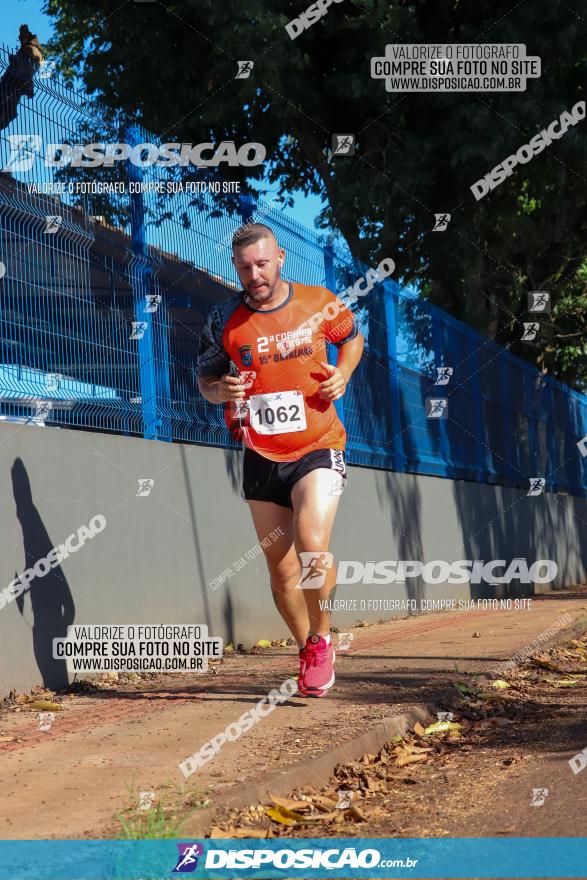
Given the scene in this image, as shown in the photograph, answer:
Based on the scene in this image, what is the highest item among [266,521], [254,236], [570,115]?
[570,115]

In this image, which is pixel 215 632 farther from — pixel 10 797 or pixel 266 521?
pixel 10 797

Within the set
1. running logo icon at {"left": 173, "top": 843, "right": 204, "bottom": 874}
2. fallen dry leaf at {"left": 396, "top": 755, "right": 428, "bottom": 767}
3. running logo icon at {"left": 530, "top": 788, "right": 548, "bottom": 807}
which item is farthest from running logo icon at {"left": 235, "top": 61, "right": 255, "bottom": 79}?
running logo icon at {"left": 173, "top": 843, "right": 204, "bottom": 874}

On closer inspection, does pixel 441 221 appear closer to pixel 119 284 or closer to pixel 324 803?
pixel 119 284

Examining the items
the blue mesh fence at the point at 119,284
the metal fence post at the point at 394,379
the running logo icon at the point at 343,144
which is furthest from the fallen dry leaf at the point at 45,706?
the running logo icon at the point at 343,144

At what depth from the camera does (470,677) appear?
756 centimetres

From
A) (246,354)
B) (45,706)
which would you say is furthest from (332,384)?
(45,706)

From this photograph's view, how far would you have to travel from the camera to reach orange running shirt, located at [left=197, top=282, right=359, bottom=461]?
6.12m

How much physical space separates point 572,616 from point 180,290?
560 centimetres

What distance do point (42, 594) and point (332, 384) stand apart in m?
1.98

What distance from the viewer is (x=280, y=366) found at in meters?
6.12

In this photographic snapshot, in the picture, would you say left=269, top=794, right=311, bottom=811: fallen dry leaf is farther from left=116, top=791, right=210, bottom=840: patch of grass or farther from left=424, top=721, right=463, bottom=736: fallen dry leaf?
left=424, top=721, right=463, bottom=736: fallen dry leaf

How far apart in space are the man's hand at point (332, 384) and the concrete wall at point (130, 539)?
1672 millimetres

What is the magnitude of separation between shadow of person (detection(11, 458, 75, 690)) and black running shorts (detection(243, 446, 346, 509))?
45.9 inches

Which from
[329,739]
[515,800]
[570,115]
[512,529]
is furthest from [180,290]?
[512,529]
